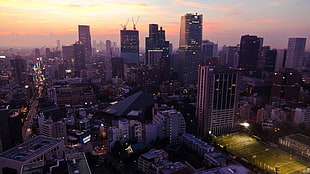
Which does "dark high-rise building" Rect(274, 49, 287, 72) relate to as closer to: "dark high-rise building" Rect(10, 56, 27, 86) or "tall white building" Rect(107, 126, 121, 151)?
"tall white building" Rect(107, 126, 121, 151)

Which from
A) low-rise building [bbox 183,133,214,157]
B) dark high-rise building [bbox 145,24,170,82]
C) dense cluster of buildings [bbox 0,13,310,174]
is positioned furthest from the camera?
dark high-rise building [bbox 145,24,170,82]

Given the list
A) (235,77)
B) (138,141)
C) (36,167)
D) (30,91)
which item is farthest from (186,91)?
(36,167)

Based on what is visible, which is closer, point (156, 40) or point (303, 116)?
point (303, 116)

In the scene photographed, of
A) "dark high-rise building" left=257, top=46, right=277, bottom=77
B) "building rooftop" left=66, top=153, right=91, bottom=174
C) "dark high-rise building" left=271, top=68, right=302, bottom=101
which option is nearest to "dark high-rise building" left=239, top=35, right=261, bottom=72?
"dark high-rise building" left=257, top=46, right=277, bottom=77

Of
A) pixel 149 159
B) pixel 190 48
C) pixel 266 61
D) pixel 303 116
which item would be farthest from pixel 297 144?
pixel 266 61

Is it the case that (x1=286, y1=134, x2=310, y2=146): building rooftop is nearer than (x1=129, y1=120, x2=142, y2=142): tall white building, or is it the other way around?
(x1=286, y1=134, x2=310, y2=146): building rooftop

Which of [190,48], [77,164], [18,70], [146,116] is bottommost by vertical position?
[146,116]

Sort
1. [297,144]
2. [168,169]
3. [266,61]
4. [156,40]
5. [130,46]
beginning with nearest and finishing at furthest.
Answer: [168,169] → [297,144] → [266,61] → [156,40] → [130,46]

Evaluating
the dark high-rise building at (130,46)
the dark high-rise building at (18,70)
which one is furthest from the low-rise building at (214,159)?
the dark high-rise building at (130,46)

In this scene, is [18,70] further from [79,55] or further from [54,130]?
[79,55]
